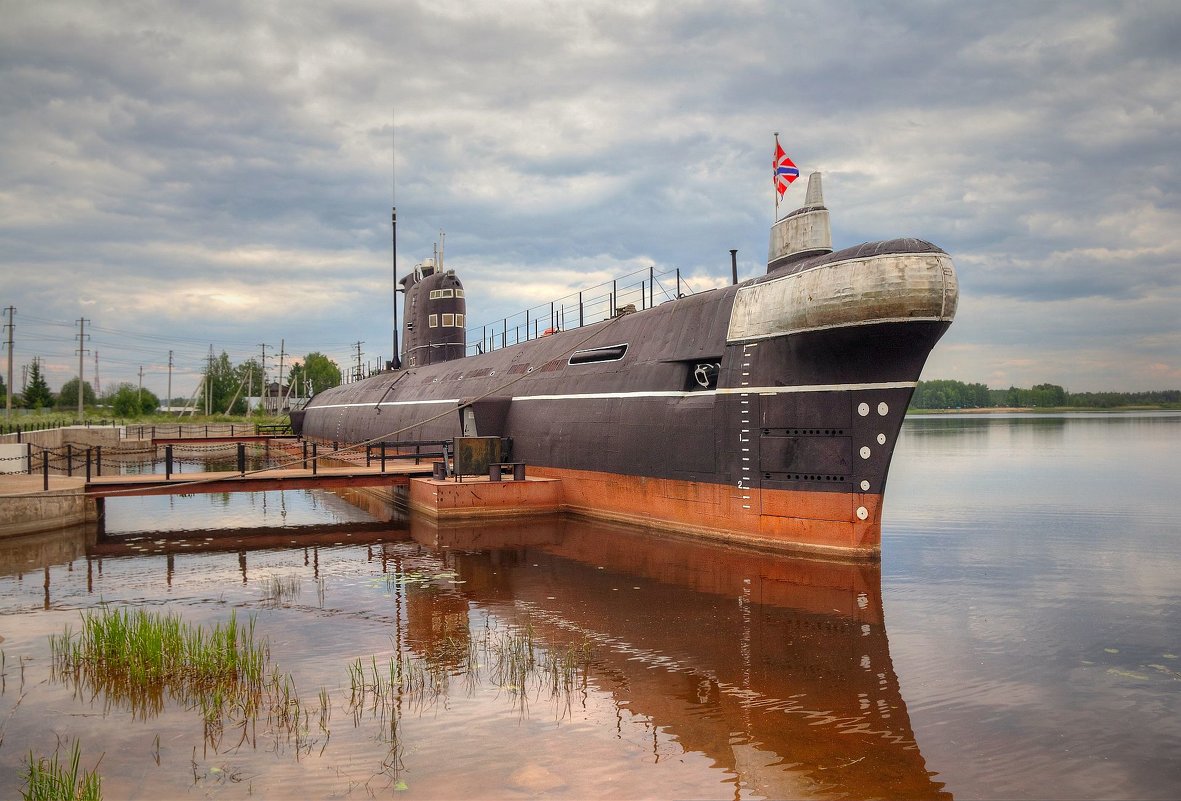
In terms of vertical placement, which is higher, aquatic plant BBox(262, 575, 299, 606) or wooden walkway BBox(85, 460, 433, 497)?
wooden walkway BBox(85, 460, 433, 497)

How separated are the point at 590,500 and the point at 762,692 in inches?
517

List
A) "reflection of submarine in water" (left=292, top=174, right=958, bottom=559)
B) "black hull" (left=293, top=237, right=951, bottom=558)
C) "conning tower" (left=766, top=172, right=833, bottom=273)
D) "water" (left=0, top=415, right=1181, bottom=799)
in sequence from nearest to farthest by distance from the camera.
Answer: "water" (left=0, top=415, right=1181, bottom=799) < "reflection of submarine in water" (left=292, top=174, right=958, bottom=559) < "black hull" (left=293, top=237, right=951, bottom=558) < "conning tower" (left=766, top=172, right=833, bottom=273)

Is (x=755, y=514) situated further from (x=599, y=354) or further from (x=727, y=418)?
(x=599, y=354)

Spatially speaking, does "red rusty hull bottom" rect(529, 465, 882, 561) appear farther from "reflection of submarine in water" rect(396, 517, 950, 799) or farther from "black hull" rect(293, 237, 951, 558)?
"reflection of submarine in water" rect(396, 517, 950, 799)

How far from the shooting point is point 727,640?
11.1m

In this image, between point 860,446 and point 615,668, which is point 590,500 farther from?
point 615,668

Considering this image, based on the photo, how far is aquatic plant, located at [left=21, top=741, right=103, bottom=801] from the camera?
6.22 metres

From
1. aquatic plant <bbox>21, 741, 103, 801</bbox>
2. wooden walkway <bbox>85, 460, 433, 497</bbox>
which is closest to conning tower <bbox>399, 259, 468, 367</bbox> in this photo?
wooden walkway <bbox>85, 460, 433, 497</bbox>

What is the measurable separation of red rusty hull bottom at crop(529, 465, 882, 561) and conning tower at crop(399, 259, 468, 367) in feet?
63.0

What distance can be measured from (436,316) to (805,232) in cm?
2407

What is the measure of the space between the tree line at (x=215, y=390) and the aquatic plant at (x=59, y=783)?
8957 centimetres

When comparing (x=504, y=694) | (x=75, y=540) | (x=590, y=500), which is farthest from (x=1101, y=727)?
(x=75, y=540)

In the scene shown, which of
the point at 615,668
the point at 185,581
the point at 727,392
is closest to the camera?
the point at 615,668

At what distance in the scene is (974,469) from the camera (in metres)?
43.0
